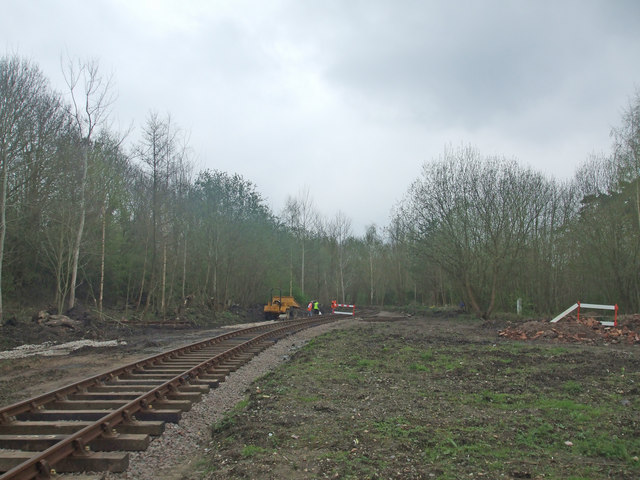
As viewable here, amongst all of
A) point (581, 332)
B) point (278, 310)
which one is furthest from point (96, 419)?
point (278, 310)

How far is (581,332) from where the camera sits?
1630 cm

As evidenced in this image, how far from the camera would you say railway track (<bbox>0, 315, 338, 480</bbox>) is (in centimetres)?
475

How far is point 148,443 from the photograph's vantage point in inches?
217

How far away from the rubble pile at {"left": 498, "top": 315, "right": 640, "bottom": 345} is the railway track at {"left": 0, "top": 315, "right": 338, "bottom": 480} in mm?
11741

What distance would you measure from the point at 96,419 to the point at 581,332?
625 inches

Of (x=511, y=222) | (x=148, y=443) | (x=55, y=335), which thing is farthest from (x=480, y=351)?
(x=511, y=222)

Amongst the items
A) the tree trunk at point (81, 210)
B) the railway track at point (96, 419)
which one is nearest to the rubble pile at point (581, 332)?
the railway track at point (96, 419)

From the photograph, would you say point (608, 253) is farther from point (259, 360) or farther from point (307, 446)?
point (307, 446)

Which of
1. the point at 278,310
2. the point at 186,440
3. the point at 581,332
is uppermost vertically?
the point at 278,310

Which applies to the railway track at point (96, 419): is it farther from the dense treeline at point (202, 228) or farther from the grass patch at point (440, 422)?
the dense treeline at point (202, 228)

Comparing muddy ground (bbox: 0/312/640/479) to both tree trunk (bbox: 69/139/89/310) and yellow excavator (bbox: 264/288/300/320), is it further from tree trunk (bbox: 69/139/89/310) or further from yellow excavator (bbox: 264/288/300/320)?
yellow excavator (bbox: 264/288/300/320)

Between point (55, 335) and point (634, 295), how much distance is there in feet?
95.7

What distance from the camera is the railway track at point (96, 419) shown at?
4.75 metres

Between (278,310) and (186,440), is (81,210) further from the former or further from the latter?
(186,440)
